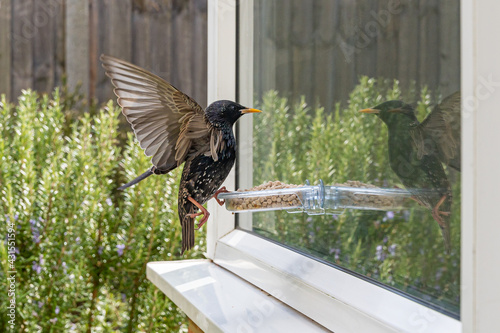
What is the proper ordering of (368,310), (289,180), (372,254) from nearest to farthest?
(368,310) < (372,254) < (289,180)

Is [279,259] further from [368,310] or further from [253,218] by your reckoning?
[368,310]

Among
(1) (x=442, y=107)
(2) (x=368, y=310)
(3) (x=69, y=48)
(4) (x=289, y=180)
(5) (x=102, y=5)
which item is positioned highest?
(5) (x=102, y=5)

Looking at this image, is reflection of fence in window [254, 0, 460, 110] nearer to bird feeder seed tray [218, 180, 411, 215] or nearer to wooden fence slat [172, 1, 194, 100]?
bird feeder seed tray [218, 180, 411, 215]

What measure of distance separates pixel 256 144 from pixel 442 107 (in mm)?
762

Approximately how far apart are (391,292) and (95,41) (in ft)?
8.63

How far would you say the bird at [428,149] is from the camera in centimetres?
64

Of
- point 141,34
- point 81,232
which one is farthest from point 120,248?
point 141,34

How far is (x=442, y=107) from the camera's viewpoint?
0.67m

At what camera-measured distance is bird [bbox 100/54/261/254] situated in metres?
0.90

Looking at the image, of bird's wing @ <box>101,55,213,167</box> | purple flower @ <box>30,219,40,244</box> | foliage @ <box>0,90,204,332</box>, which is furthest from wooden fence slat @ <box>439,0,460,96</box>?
purple flower @ <box>30,219,40,244</box>

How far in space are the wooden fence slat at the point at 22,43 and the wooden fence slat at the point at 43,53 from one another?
27 mm

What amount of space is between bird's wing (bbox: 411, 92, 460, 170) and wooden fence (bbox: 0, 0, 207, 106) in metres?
2.36

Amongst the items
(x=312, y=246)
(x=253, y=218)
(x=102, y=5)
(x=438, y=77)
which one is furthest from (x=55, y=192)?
(x=438, y=77)

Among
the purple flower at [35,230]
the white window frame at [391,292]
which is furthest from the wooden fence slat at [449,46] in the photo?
the purple flower at [35,230]
